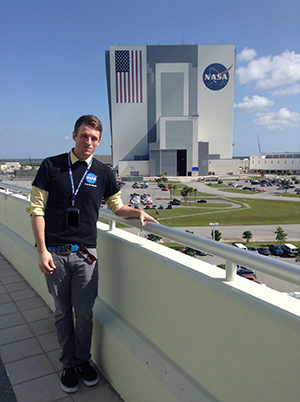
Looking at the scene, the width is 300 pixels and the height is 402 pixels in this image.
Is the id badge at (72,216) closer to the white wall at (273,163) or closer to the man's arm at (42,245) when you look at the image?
the man's arm at (42,245)

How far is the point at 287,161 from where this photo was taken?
102m

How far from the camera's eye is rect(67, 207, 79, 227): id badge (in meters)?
1.96

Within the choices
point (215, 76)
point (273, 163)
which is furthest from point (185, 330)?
point (273, 163)

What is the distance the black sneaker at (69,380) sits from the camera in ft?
6.92

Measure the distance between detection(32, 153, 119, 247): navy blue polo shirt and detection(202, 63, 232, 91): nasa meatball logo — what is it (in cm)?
8619

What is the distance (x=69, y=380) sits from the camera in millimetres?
2129

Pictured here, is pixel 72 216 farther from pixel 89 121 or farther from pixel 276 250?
pixel 276 250

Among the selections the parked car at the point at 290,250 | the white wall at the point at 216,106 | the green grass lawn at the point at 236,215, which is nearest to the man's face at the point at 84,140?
the parked car at the point at 290,250

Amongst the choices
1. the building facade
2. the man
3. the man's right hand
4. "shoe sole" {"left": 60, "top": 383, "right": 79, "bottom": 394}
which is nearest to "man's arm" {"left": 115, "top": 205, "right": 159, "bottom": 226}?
the man

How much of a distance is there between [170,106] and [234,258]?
81747mm

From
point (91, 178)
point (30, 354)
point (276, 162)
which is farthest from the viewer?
point (276, 162)

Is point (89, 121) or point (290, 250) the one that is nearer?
point (89, 121)

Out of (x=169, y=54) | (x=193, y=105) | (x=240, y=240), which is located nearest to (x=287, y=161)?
(x=193, y=105)

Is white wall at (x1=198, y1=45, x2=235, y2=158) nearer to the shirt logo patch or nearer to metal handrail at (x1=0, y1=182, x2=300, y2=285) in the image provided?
the shirt logo patch
